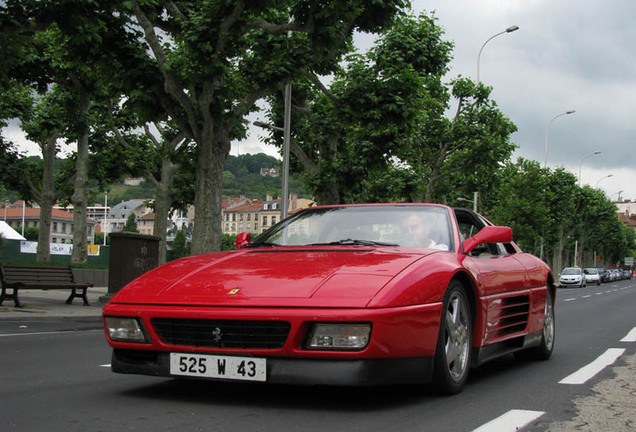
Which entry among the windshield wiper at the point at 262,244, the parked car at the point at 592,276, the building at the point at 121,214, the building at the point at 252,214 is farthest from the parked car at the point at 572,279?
the building at the point at 121,214

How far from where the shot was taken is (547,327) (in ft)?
24.1

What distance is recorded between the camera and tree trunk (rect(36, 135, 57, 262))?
3191cm

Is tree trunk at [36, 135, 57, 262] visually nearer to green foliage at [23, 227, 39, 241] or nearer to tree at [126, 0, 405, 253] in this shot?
tree at [126, 0, 405, 253]

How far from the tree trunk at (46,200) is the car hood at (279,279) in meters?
28.1

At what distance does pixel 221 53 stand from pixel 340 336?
12.3 m

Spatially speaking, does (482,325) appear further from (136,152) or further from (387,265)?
(136,152)

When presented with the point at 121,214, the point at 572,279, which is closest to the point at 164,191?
the point at 572,279

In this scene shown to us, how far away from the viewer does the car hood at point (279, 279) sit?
13.9 ft

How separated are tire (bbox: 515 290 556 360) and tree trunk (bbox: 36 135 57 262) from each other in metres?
27.1

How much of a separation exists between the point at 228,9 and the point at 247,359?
11996 mm

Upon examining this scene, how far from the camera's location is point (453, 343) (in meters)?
4.89

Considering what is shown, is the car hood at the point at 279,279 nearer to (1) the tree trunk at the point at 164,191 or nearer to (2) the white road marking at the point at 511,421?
(2) the white road marking at the point at 511,421

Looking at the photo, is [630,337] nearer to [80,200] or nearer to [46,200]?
[80,200]

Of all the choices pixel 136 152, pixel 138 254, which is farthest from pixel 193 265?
pixel 136 152
